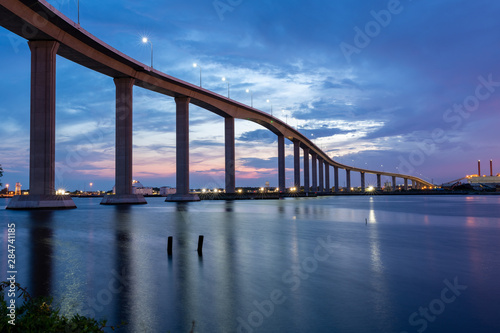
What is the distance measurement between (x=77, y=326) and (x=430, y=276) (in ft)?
39.8

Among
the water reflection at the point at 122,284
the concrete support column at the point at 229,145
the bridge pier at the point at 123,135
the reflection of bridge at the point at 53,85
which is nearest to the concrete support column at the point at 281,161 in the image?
the concrete support column at the point at 229,145

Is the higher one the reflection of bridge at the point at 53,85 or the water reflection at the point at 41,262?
the reflection of bridge at the point at 53,85

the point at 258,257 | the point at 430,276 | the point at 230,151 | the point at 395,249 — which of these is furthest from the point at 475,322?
the point at 230,151

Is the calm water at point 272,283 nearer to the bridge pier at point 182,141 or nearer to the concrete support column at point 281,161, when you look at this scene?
the bridge pier at point 182,141

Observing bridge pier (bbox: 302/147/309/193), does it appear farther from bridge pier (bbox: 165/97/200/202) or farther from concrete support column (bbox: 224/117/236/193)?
bridge pier (bbox: 165/97/200/202)

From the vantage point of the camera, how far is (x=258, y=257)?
685 inches

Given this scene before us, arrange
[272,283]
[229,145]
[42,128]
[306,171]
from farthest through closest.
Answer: [306,171], [229,145], [42,128], [272,283]

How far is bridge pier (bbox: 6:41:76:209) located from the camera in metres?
43.6

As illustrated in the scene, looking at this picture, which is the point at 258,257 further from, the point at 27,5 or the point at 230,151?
the point at 230,151

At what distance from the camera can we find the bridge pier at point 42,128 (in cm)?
4359

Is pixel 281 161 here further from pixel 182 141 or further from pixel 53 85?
pixel 53 85

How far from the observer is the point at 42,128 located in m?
43.9

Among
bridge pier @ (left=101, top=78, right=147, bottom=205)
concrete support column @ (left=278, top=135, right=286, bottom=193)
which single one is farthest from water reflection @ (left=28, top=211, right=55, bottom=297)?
concrete support column @ (left=278, top=135, right=286, bottom=193)

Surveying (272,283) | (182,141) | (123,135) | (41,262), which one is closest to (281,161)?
(182,141)
